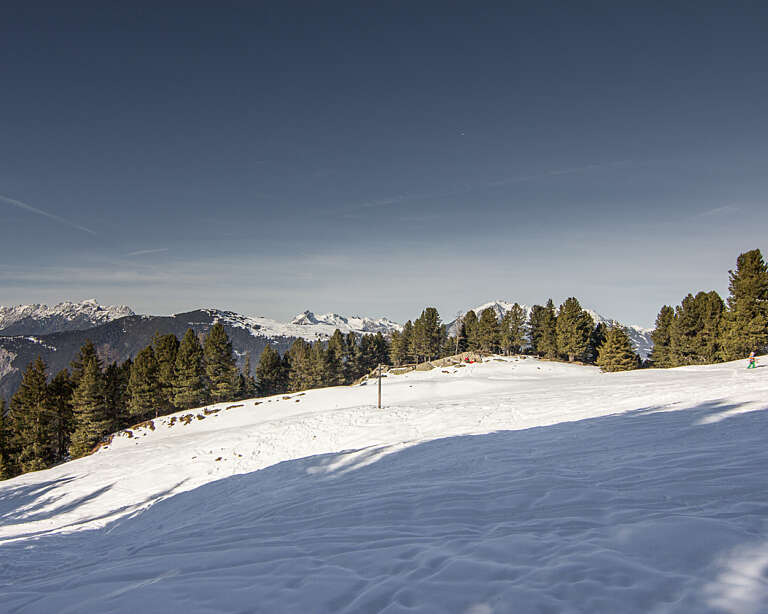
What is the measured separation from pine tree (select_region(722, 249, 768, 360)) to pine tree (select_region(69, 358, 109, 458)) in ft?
209

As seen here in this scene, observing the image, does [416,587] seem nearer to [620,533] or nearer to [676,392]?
[620,533]

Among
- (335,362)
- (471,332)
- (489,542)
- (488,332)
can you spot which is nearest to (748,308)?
(488,332)

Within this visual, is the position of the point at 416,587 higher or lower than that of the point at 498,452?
higher

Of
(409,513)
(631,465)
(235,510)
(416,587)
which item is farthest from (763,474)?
(235,510)

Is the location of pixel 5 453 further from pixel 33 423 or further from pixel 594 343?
pixel 594 343

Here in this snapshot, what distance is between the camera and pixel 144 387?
4059cm

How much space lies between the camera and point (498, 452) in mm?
10609

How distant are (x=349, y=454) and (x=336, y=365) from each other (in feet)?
177

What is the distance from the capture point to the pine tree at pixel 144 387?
40219 mm

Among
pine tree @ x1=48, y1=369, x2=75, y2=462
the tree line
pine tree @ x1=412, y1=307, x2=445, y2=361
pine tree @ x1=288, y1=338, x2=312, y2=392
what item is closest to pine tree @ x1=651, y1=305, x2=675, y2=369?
the tree line

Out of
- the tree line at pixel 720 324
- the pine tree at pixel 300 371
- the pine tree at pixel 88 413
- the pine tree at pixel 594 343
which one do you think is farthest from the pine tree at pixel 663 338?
the pine tree at pixel 88 413

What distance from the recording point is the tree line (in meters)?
35.2

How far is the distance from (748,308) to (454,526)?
46616 millimetres

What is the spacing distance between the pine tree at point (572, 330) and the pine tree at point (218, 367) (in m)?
48.4
